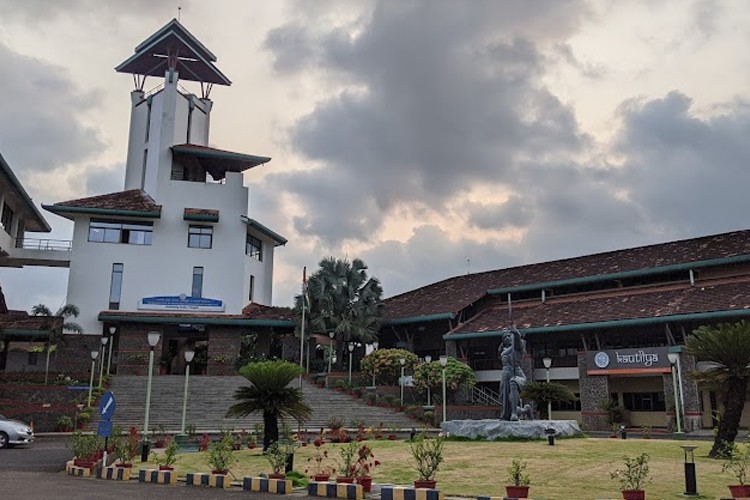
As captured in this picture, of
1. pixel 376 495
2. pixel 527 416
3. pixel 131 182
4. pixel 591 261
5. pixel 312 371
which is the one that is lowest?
pixel 376 495

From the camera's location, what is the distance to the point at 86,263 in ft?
161

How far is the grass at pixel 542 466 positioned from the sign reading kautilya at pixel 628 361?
1281cm

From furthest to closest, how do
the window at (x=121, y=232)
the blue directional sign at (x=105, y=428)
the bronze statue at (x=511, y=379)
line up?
1. the window at (x=121, y=232)
2. the bronze statue at (x=511, y=379)
3. the blue directional sign at (x=105, y=428)

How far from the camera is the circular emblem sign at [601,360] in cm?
3669

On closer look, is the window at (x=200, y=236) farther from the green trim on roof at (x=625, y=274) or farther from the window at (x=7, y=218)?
the green trim on roof at (x=625, y=274)

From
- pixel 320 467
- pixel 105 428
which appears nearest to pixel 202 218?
pixel 105 428

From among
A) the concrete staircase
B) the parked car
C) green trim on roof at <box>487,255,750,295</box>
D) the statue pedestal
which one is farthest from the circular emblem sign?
the parked car

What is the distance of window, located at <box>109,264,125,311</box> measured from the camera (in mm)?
48656

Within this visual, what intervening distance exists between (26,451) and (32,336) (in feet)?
77.0

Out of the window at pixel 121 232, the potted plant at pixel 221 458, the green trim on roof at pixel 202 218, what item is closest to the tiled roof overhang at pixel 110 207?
the window at pixel 121 232

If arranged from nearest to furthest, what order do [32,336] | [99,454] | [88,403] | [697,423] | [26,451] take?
[99,454], [26,451], [697,423], [88,403], [32,336]

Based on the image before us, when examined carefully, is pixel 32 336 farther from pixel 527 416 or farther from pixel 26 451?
pixel 527 416

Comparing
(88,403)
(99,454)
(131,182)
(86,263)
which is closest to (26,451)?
(99,454)

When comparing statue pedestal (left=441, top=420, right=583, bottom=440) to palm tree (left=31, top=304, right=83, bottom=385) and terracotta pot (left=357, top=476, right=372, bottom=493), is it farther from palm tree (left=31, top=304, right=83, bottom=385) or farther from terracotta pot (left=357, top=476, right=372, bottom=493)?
palm tree (left=31, top=304, right=83, bottom=385)
